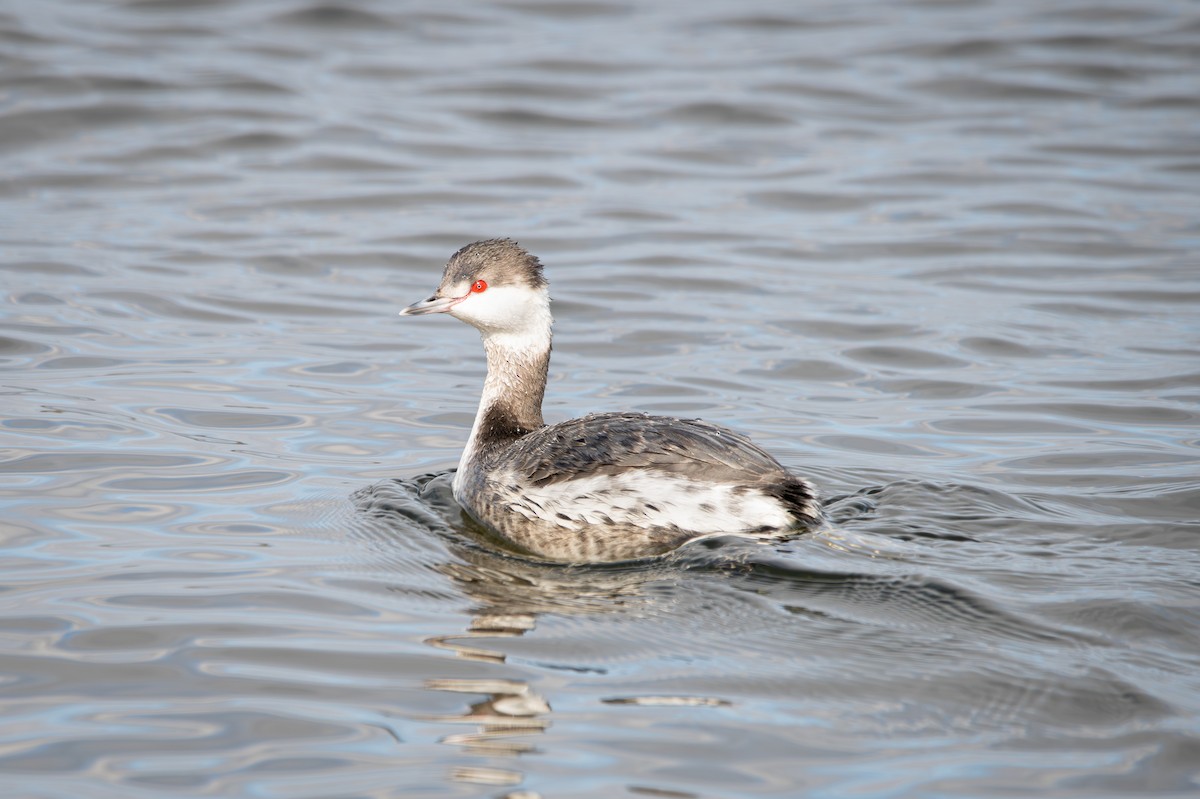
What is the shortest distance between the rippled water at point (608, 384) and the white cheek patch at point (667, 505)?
0.48 ft

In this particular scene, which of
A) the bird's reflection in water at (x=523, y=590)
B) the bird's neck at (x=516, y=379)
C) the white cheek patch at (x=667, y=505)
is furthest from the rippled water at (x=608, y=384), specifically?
the bird's neck at (x=516, y=379)

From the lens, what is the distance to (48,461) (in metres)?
7.09

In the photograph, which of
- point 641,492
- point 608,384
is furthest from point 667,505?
point 608,384

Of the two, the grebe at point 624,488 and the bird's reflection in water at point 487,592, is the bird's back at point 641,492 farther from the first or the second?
the bird's reflection in water at point 487,592

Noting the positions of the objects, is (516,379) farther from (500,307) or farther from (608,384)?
(608,384)

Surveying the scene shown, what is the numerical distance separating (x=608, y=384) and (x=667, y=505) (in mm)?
3020

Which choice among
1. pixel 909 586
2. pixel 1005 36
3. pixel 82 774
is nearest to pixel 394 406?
pixel 909 586

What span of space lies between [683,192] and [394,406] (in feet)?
18.9

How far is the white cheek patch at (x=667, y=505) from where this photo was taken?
19.1 feet

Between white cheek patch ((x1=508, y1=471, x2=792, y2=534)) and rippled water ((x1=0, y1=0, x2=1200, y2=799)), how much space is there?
0.48 ft

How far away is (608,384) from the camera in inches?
348

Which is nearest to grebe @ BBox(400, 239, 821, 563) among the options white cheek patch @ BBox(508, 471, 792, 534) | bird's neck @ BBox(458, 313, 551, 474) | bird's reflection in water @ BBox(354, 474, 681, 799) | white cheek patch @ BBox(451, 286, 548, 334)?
white cheek patch @ BBox(508, 471, 792, 534)

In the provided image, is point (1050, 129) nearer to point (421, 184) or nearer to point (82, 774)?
point (421, 184)

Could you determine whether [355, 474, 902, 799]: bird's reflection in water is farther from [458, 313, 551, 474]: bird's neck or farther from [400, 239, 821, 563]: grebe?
[458, 313, 551, 474]: bird's neck
